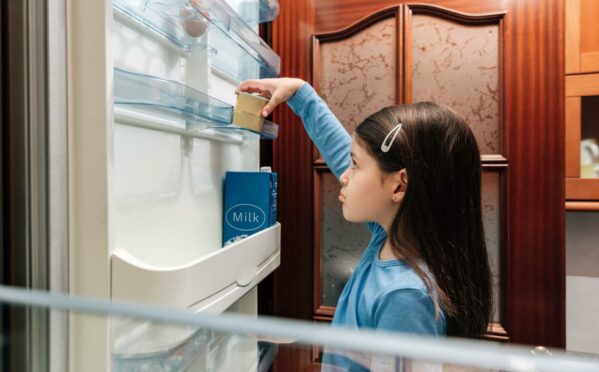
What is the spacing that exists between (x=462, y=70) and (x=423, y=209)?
624 mm

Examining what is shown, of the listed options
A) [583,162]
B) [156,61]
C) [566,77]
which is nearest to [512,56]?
[566,77]

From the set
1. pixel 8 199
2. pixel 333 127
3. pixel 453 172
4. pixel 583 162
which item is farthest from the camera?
pixel 583 162

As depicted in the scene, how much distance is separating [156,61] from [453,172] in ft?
1.68

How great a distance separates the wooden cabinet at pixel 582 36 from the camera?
1.01 metres

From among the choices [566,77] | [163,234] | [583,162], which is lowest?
[163,234]

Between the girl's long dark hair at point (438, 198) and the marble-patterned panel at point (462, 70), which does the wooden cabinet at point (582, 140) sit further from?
the girl's long dark hair at point (438, 198)

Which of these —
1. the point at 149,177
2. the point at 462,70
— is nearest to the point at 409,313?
the point at 149,177

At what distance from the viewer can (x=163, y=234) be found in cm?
55

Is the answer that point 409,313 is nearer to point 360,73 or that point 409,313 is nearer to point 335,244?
point 335,244

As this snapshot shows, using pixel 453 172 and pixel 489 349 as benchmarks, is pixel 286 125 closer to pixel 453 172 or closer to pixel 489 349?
pixel 453 172

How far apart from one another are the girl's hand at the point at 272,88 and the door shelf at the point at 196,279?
28 centimetres

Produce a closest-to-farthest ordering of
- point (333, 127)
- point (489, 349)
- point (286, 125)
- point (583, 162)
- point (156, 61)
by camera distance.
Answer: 1. point (489, 349)
2. point (156, 61)
3. point (333, 127)
4. point (583, 162)
5. point (286, 125)

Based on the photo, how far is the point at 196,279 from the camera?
0.47 m

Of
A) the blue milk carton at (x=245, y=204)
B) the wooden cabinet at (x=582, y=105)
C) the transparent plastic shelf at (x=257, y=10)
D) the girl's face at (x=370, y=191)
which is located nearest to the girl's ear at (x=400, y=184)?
the girl's face at (x=370, y=191)
